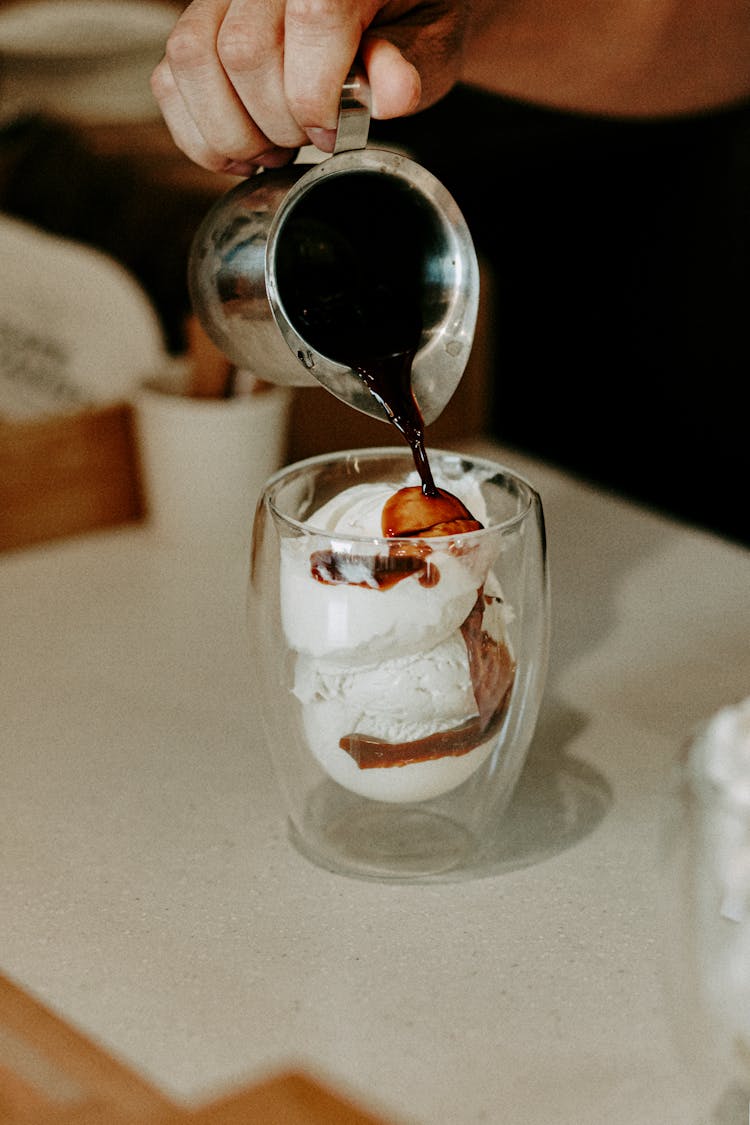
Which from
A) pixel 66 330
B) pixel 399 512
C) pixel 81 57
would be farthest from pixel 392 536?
pixel 81 57

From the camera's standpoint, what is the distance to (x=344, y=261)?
30.5 inches

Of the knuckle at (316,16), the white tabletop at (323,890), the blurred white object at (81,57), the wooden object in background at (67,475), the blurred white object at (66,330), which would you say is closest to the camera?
the white tabletop at (323,890)

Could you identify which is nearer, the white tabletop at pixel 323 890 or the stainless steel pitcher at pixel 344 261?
the white tabletop at pixel 323 890

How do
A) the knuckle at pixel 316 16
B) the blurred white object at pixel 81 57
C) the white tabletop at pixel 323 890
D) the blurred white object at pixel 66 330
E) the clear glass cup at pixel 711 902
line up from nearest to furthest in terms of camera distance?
the clear glass cup at pixel 711 902 → the white tabletop at pixel 323 890 → the knuckle at pixel 316 16 → the blurred white object at pixel 66 330 → the blurred white object at pixel 81 57

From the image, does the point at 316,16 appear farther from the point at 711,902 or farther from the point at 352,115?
the point at 711,902

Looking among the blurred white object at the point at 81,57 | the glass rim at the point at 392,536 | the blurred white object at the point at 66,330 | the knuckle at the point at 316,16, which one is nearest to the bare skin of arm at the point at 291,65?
the knuckle at the point at 316,16

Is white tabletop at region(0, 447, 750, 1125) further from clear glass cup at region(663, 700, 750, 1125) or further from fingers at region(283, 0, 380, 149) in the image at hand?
fingers at region(283, 0, 380, 149)

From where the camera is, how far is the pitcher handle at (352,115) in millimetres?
704

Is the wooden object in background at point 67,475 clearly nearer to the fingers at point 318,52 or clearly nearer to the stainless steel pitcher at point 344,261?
the stainless steel pitcher at point 344,261

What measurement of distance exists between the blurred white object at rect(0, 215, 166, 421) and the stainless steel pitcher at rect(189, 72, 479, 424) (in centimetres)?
51

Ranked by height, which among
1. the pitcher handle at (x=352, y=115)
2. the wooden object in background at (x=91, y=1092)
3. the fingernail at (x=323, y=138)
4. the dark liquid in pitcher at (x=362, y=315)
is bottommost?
the wooden object in background at (x=91, y=1092)

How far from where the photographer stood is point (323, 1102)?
46cm

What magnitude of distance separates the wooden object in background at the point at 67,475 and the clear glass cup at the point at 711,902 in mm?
785

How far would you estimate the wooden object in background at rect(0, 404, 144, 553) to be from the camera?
44.0 inches
